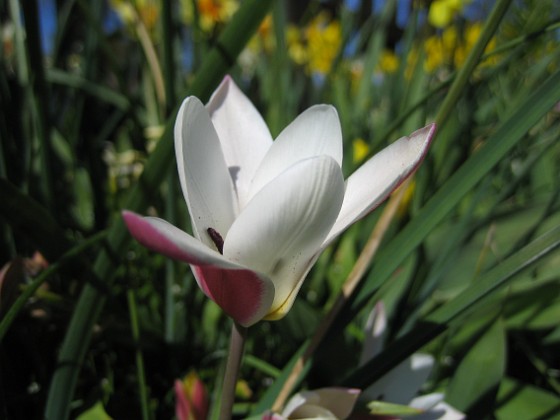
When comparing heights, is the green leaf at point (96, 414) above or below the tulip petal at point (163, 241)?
below

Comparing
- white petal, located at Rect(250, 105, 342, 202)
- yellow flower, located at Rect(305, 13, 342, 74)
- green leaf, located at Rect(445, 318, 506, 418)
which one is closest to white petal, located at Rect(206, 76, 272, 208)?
white petal, located at Rect(250, 105, 342, 202)

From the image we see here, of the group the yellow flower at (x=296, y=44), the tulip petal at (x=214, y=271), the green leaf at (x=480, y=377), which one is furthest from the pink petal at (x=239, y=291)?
the yellow flower at (x=296, y=44)

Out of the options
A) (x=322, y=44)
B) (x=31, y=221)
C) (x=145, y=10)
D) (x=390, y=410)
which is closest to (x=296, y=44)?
(x=322, y=44)

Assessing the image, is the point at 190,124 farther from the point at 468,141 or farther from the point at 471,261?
the point at 468,141

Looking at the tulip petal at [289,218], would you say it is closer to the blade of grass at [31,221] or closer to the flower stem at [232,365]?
the flower stem at [232,365]

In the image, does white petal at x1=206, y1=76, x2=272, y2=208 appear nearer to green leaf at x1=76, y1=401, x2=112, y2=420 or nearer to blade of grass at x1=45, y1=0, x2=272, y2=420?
blade of grass at x1=45, y1=0, x2=272, y2=420

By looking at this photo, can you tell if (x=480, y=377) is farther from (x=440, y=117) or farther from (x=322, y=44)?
(x=322, y=44)

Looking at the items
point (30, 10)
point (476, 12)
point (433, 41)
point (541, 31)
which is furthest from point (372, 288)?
point (433, 41)
